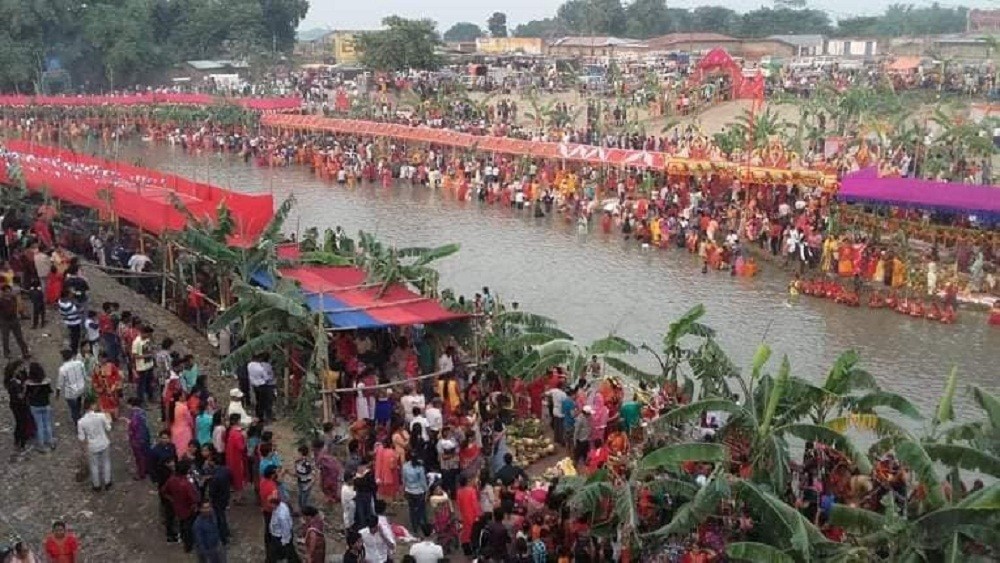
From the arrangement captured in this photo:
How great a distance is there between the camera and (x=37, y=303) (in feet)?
47.8

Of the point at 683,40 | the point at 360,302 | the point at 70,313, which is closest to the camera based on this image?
the point at 70,313

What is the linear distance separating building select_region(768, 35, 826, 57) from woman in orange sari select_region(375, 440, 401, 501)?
7392 cm

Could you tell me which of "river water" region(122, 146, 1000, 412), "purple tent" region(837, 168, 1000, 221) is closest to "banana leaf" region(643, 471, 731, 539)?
"river water" region(122, 146, 1000, 412)

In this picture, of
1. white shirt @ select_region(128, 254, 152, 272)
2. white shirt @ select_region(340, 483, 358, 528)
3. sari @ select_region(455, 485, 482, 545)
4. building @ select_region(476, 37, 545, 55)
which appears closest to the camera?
white shirt @ select_region(340, 483, 358, 528)

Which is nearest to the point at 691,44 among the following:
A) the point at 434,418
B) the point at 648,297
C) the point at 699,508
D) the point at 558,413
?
the point at 648,297

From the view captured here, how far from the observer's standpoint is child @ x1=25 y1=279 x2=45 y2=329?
1450 centimetres

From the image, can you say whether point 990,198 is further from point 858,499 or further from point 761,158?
point 858,499

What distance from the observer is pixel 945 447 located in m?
8.84

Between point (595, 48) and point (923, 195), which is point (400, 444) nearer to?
point (923, 195)

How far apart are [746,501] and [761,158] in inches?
738

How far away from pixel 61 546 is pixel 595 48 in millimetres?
71001

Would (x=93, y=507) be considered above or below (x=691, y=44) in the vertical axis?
below

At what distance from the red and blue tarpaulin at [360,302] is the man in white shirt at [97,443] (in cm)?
323

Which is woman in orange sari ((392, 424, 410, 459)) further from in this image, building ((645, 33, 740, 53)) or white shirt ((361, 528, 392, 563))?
building ((645, 33, 740, 53))
